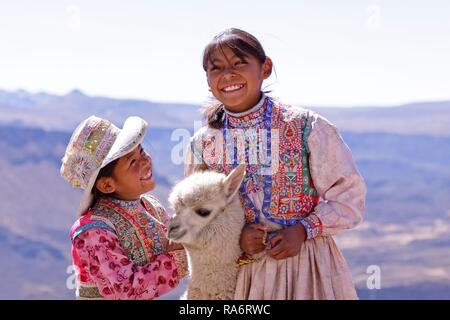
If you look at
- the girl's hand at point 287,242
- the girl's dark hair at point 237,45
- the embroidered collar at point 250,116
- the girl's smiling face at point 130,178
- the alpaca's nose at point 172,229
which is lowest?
the girl's hand at point 287,242

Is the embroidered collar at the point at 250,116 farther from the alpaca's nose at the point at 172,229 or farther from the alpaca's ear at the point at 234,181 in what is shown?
the alpaca's nose at the point at 172,229

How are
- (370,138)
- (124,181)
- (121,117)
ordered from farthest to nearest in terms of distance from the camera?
(121,117)
(370,138)
(124,181)

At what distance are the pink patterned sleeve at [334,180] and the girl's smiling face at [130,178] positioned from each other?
0.67 meters

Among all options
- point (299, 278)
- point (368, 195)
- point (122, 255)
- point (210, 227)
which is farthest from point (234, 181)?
point (368, 195)

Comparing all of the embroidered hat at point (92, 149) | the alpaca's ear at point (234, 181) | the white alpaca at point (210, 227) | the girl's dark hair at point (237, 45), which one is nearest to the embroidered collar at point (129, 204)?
the embroidered hat at point (92, 149)

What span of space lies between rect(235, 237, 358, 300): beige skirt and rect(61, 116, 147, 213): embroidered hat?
2.16 ft

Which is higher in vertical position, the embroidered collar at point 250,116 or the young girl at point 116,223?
the embroidered collar at point 250,116

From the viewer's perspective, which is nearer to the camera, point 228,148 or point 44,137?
point 228,148

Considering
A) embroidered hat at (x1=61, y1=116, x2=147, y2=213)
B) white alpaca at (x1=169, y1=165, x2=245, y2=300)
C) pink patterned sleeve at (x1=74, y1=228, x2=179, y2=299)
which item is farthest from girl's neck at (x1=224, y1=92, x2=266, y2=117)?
pink patterned sleeve at (x1=74, y1=228, x2=179, y2=299)

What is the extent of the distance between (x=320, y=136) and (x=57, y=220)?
39.2m

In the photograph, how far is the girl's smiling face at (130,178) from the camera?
9.95 feet

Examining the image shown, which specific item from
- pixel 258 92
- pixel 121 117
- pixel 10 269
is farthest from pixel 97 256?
pixel 121 117

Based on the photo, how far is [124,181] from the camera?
3.05 metres

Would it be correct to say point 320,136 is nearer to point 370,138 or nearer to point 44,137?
point 44,137
